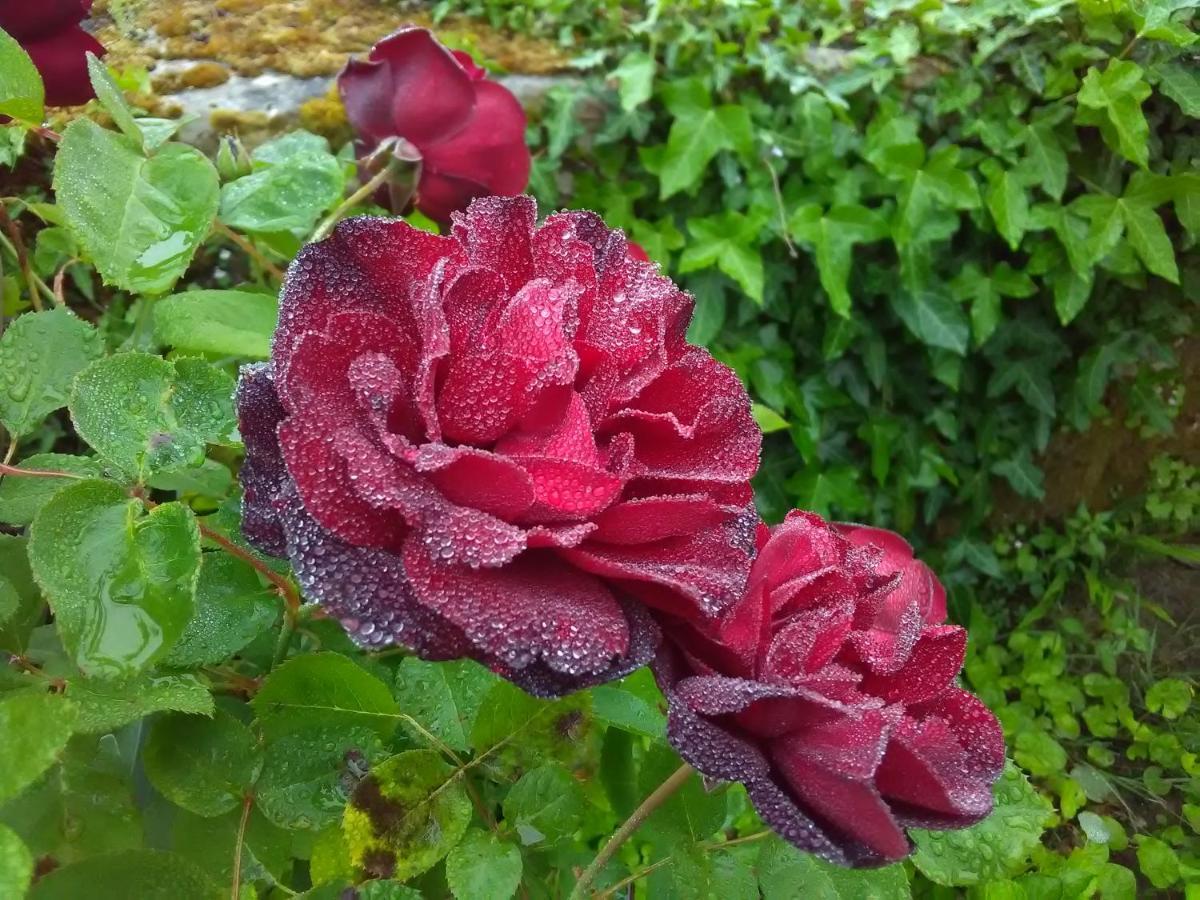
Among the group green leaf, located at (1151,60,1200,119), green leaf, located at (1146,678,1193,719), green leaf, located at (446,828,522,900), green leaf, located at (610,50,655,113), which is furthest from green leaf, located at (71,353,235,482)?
green leaf, located at (1146,678,1193,719)

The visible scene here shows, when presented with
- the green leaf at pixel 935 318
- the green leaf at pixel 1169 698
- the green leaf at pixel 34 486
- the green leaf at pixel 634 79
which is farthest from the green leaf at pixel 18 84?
the green leaf at pixel 1169 698

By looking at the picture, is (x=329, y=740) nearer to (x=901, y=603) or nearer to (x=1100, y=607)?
(x=901, y=603)

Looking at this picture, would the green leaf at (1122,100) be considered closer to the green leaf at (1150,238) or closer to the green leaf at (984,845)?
the green leaf at (1150,238)

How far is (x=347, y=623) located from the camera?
0.20m

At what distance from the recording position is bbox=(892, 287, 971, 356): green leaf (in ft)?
4.01

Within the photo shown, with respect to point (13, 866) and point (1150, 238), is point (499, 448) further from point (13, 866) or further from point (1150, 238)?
point (1150, 238)

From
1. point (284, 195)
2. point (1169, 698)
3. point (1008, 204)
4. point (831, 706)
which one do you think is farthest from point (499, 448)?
point (1169, 698)

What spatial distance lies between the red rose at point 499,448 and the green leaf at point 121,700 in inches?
2.0

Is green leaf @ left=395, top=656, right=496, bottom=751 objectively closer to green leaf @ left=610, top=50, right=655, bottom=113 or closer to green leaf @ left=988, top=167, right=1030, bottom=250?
green leaf @ left=610, top=50, right=655, bottom=113

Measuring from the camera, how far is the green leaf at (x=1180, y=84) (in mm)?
1078

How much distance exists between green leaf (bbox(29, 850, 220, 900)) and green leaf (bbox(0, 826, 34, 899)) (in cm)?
6

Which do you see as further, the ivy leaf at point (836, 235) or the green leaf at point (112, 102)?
the ivy leaf at point (836, 235)

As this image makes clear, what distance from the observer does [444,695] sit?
1.08ft

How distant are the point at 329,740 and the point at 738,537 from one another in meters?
0.17
